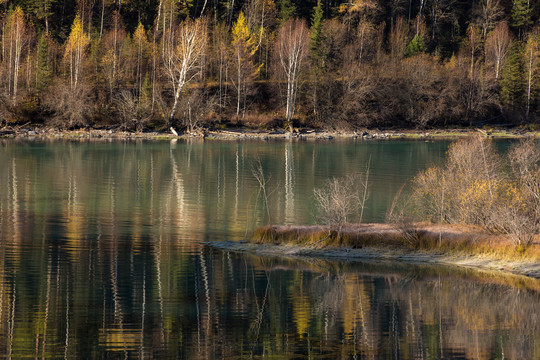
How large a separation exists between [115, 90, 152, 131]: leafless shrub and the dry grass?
63.3 m

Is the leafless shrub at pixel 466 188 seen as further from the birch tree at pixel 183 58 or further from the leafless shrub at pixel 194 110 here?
the leafless shrub at pixel 194 110

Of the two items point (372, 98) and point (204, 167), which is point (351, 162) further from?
point (372, 98)

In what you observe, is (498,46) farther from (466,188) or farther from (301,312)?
(301,312)

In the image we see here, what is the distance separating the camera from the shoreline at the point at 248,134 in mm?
83062

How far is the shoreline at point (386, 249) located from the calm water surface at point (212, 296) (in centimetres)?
61

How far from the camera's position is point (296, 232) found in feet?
81.6

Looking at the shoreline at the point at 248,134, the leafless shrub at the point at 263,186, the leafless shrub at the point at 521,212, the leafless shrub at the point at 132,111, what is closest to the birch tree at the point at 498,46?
the shoreline at the point at 248,134

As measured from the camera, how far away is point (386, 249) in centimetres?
2331

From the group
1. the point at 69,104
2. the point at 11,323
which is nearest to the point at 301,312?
the point at 11,323

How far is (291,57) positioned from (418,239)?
71199 mm

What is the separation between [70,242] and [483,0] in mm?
110146

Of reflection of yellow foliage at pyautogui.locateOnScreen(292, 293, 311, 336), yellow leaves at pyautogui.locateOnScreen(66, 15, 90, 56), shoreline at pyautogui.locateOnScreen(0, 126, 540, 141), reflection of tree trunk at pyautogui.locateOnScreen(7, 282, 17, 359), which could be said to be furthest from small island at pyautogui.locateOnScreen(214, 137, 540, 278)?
yellow leaves at pyautogui.locateOnScreen(66, 15, 90, 56)

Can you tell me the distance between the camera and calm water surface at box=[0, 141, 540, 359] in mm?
14797

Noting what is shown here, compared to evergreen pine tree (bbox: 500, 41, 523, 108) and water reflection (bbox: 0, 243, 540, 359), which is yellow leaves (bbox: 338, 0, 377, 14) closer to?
evergreen pine tree (bbox: 500, 41, 523, 108)
